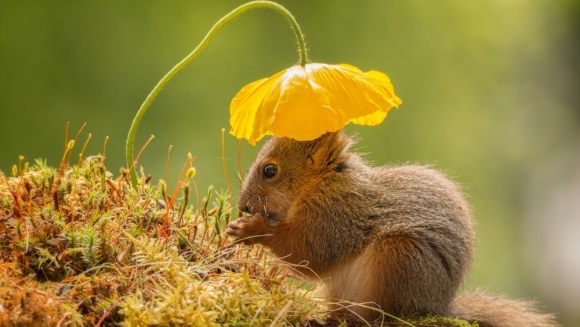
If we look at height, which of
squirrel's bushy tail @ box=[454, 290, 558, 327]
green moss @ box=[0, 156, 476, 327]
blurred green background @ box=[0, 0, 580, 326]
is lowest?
green moss @ box=[0, 156, 476, 327]

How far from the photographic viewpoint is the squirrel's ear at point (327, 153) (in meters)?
3.47

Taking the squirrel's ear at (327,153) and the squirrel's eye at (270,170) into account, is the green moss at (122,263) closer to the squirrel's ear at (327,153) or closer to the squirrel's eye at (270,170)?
the squirrel's eye at (270,170)

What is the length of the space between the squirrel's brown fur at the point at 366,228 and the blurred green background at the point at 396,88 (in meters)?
2.77

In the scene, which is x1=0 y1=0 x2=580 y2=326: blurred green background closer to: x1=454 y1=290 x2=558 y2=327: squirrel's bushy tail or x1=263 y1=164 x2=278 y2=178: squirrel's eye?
x1=454 y1=290 x2=558 y2=327: squirrel's bushy tail

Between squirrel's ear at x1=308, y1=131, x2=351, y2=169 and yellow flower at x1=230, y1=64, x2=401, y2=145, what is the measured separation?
57 cm

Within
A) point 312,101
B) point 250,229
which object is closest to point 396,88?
point 250,229

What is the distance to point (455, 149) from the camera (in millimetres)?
8875

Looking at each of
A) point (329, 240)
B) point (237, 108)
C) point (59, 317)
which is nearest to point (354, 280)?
point (329, 240)

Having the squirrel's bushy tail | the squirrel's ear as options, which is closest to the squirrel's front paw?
the squirrel's ear

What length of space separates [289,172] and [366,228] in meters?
0.41

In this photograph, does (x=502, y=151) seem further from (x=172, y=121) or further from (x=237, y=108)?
(x=237, y=108)

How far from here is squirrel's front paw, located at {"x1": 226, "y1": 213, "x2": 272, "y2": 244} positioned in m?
3.11

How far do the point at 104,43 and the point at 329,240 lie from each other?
4.76 m

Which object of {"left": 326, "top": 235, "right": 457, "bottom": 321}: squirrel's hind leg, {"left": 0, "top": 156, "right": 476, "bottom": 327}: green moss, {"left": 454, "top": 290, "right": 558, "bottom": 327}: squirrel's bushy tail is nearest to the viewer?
{"left": 0, "top": 156, "right": 476, "bottom": 327}: green moss
